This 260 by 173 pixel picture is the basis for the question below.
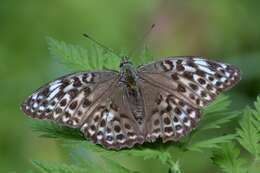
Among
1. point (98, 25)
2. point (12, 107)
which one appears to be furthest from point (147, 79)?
point (98, 25)

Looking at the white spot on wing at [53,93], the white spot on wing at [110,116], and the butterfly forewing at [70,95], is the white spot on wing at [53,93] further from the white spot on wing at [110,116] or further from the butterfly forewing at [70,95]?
the white spot on wing at [110,116]

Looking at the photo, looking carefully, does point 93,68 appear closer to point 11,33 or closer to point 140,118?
point 140,118

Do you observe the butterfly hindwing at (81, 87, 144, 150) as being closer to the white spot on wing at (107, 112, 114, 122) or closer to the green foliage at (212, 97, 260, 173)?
the white spot on wing at (107, 112, 114, 122)

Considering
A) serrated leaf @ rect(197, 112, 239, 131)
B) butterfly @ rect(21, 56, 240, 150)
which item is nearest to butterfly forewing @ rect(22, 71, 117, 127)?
butterfly @ rect(21, 56, 240, 150)

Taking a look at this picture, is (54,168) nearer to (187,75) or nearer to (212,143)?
(212,143)

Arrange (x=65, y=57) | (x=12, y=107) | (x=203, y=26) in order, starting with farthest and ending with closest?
(x=203, y=26) < (x=12, y=107) < (x=65, y=57)

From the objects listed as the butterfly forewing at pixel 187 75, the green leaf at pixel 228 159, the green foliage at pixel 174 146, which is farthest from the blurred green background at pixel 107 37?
the green leaf at pixel 228 159

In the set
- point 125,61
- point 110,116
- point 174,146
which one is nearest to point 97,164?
point 174,146

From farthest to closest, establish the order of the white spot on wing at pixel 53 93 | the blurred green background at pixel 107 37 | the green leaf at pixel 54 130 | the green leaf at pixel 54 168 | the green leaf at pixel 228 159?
the blurred green background at pixel 107 37
the white spot on wing at pixel 53 93
the green leaf at pixel 54 130
the green leaf at pixel 228 159
the green leaf at pixel 54 168
